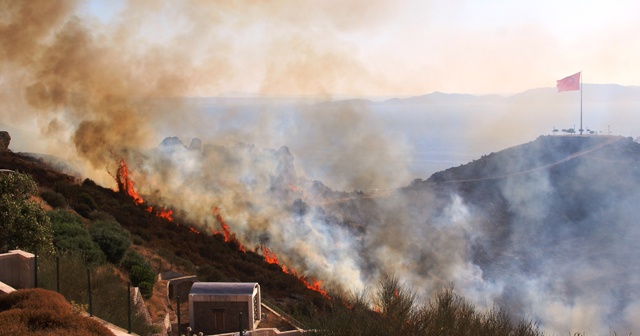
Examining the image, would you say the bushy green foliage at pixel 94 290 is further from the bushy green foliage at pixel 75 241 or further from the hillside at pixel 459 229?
the hillside at pixel 459 229

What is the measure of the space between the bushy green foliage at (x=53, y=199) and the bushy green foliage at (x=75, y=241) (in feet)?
35.5

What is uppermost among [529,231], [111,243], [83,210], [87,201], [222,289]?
[87,201]

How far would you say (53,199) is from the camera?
45.2 metres

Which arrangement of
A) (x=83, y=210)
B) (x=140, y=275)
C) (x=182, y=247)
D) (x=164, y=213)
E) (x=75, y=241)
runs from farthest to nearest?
1. (x=164, y=213)
2. (x=182, y=247)
3. (x=83, y=210)
4. (x=140, y=275)
5. (x=75, y=241)

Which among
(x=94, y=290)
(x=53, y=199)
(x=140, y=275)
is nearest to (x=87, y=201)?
(x=53, y=199)

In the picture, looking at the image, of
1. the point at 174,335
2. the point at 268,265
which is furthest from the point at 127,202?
the point at 174,335

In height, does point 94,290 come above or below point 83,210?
below

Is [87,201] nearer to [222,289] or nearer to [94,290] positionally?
[222,289]

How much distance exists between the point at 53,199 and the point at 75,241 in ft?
51.2

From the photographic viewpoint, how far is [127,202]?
194ft

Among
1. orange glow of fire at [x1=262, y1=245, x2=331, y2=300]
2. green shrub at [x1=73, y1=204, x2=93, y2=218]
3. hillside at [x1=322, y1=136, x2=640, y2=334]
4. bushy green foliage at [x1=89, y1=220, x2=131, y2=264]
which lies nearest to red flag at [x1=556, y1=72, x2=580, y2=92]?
hillside at [x1=322, y1=136, x2=640, y2=334]

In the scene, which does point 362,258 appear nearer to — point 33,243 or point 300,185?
point 300,185

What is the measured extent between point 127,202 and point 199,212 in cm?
1117

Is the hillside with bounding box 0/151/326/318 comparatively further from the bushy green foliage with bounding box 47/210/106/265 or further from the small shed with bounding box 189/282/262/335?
the small shed with bounding box 189/282/262/335
